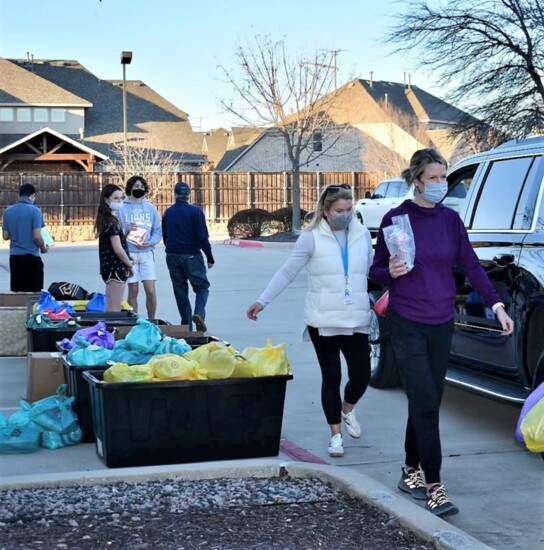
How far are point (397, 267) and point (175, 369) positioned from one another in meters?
1.75

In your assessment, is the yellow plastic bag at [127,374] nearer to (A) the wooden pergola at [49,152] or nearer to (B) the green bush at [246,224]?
(B) the green bush at [246,224]

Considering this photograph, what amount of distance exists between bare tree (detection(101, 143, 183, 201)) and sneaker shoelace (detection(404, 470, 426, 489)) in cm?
3411

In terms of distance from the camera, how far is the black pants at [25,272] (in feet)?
42.2

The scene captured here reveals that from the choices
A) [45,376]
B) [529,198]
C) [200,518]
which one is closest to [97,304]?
[45,376]

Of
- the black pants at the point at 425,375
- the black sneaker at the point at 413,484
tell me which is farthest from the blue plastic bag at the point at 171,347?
the black pants at the point at 425,375

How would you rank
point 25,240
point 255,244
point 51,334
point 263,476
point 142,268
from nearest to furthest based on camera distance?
point 263,476 < point 51,334 < point 142,268 < point 25,240 < point 255,244

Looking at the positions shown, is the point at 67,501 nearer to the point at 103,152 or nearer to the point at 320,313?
the point at 320,313

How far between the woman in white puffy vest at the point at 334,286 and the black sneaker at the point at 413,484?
0.96m

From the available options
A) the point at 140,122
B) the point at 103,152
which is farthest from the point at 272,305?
the point at 140,122

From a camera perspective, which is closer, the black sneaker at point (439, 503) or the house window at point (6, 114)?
the black sneaker at point (439, 503)

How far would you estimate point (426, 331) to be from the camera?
220 inches

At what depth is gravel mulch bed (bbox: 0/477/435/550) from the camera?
4.89 metres

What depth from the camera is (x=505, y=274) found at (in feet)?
22.3

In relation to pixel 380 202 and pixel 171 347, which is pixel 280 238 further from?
pixel 171 347
